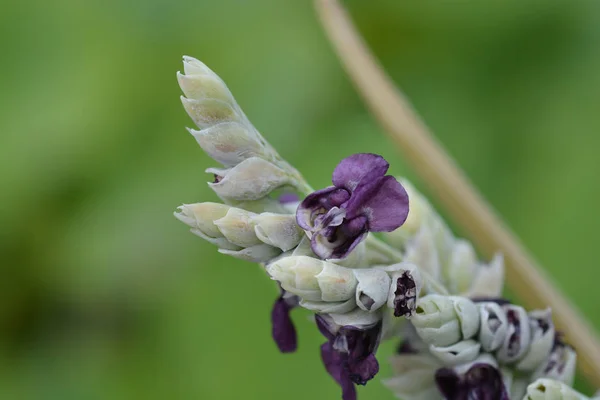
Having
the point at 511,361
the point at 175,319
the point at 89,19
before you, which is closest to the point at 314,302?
the point at 511,361

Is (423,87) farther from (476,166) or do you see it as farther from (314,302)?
(314,302)

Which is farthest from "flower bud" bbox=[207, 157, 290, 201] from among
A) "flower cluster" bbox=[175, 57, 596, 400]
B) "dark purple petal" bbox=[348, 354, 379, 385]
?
"dark purple petal" bbox=[348, 354, 379, 385]

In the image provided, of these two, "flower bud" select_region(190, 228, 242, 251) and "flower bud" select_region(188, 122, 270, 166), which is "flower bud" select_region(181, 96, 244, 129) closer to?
"flower bud" select_region(188, 122, 270, 166)

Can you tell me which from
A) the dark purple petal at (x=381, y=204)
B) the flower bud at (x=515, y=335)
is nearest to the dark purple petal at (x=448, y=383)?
the flower bud at (x=515, y=335)

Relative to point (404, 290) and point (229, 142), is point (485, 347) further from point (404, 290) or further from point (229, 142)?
point (229, 142)

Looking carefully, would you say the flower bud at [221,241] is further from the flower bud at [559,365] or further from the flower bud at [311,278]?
the flower bud at [559,365]

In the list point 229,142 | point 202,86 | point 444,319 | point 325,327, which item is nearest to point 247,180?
point 229,142

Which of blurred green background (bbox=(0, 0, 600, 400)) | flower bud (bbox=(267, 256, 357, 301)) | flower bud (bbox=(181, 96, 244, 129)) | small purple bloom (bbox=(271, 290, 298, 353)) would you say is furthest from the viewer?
blurred green background (bbox=(0, 0, 600, 400))
